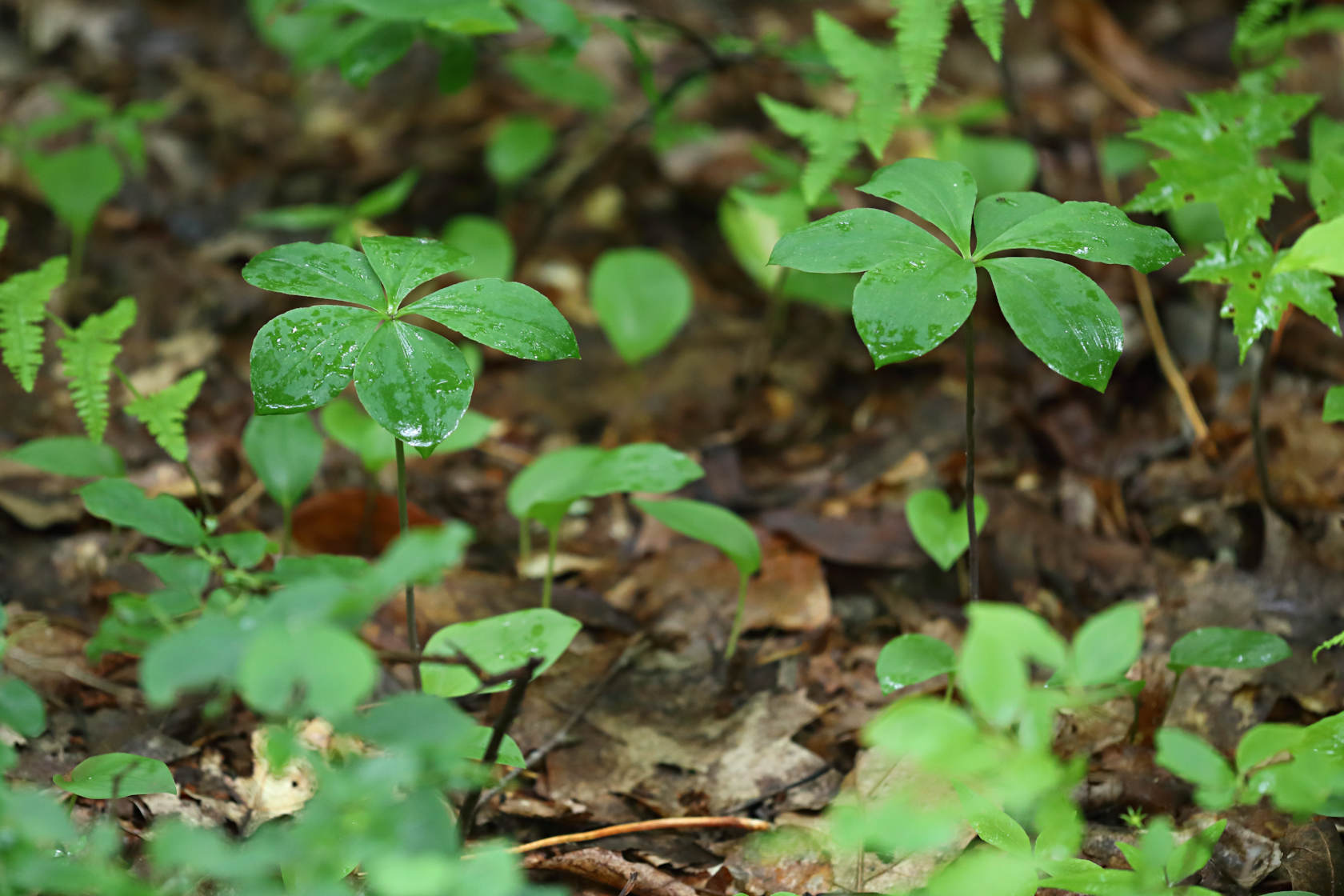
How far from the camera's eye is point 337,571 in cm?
153

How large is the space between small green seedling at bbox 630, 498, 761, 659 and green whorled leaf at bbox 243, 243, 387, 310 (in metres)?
0.71

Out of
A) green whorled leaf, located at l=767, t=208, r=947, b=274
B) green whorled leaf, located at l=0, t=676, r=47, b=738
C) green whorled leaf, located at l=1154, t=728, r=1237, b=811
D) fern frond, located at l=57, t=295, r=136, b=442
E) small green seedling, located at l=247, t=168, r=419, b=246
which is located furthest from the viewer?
small green seedling, located at l=247, t=168, r=419, b=246

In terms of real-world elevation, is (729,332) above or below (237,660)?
below

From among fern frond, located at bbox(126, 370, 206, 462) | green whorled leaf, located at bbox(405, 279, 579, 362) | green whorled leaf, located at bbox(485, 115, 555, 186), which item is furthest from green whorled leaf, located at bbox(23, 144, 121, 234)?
green whorled leaf, located at bbox(405, 279, 579, 362)

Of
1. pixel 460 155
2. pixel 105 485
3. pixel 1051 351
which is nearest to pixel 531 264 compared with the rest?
pixel 460 155

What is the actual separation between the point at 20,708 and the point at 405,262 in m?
0.83

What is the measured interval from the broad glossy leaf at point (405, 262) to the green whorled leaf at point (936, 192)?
27.5 inches

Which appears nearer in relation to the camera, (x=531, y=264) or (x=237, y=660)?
(x=237, y=660)

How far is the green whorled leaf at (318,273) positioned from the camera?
1.55 meters

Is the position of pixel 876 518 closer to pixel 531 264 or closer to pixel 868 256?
pixel 868 256

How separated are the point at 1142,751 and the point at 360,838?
4.90 feet

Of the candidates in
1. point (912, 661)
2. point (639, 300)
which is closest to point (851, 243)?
point (912, 661)

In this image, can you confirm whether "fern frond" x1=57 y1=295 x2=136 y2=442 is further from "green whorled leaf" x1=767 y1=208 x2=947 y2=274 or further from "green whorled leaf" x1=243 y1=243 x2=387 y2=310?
"green whorled leaf" x1=767 y1=208 x2=947 y2=274

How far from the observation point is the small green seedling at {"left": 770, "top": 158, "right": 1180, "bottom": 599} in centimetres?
145
